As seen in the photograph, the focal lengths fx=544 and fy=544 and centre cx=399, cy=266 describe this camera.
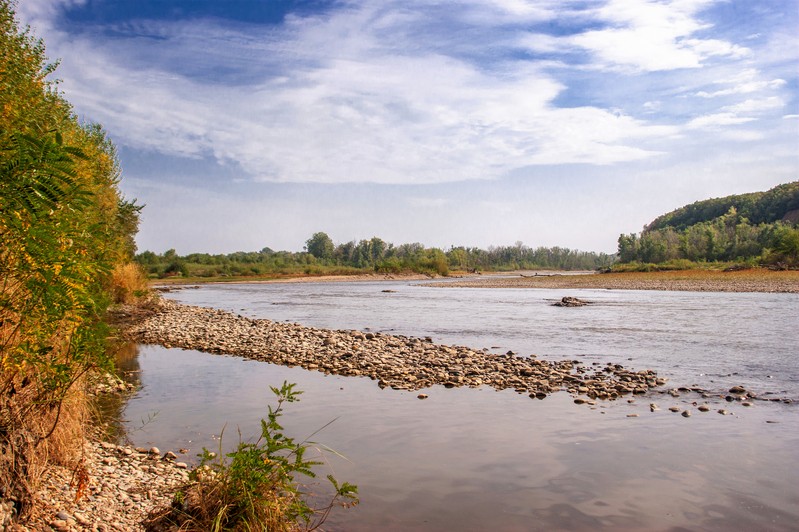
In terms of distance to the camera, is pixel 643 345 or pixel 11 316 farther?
pixel 643 345

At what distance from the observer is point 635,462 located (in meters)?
8.87

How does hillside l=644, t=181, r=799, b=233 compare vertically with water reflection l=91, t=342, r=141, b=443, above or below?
above

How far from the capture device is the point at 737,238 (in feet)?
398

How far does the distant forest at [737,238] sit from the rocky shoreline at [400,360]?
7898 centimetres

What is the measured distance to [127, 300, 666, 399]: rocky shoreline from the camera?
1443 centimetres

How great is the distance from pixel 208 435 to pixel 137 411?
2.68 metres

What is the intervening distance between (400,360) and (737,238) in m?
128

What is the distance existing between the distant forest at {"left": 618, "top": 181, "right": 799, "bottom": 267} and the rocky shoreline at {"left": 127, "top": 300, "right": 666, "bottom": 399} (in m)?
79.0

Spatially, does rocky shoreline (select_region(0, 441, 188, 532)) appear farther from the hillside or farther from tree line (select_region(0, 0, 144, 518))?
the hillside

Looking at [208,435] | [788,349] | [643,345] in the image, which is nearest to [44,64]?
[208,435]

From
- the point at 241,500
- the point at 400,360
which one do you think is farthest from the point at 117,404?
the point at 241,500

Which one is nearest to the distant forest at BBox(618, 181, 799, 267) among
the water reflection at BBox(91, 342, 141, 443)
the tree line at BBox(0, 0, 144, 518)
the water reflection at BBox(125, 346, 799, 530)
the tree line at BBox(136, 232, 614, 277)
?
the tree line at BBox(136, 232, 614, 277)

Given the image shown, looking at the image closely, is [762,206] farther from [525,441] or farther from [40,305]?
[40,305]

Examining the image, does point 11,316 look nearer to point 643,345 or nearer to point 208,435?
point 208,435
